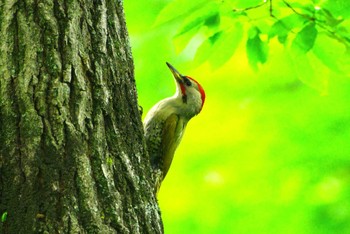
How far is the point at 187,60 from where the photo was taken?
5035 millimetres

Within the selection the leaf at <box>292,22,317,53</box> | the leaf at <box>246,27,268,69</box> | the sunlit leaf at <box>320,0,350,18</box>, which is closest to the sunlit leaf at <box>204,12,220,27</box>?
the leaf at <box>246,27,268,69</box>

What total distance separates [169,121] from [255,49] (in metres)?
1.25

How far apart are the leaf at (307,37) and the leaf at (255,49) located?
1.18 ft

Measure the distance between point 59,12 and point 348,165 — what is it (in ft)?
20.0

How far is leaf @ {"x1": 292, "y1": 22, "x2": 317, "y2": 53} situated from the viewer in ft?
14.2

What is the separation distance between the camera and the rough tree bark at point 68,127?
2947 millimetres

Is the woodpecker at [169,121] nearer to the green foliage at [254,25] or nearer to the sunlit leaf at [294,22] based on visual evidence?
the green foliage at [254,25]

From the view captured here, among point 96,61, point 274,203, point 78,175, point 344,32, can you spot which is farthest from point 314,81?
point 274,203

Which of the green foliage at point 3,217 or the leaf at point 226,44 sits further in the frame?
the leaf at point 226,44

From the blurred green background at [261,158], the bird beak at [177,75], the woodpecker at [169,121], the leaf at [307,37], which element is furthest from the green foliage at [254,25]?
the blurred green background at [261,158]

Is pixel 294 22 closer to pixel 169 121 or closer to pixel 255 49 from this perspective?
pixel 255 49

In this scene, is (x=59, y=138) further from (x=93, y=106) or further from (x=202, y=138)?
(x=202, y=138)

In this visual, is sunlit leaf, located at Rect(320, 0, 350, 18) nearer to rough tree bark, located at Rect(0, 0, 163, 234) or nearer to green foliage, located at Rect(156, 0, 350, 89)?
green foliage, located at Rect(156, 0, 350, 89)

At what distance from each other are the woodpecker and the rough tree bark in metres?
1.66
